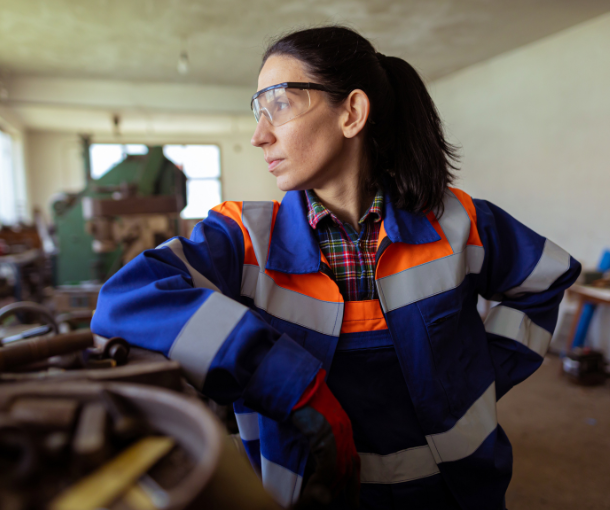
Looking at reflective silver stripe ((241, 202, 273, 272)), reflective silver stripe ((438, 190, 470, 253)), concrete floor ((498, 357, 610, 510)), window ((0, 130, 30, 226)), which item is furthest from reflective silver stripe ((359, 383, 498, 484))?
window ((0, 130, 30, 226))

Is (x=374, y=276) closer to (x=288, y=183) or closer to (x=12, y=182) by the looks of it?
(x=288, y=183)

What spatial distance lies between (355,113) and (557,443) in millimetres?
2574

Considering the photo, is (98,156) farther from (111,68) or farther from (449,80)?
(449,80)

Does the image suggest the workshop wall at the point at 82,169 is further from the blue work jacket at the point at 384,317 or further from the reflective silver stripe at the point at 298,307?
the reflective silver stripe at the point at 298,307

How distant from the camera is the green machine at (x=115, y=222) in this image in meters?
2.77

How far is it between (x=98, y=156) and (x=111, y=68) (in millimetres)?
4569

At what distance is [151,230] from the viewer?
2877 millimetres

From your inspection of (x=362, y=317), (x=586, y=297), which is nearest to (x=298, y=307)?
(x=362, y=317)

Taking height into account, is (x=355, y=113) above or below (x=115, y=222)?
above

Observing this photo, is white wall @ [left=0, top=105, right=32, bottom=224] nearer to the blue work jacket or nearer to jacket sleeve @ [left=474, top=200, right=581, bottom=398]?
the blue work jacket

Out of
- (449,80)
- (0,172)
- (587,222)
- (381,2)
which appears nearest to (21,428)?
(381,2)

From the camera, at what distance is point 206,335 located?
65 cm

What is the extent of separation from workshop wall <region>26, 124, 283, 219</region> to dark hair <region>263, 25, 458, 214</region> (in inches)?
329

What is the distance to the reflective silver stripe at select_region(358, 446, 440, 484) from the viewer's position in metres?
0.93
